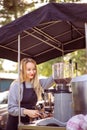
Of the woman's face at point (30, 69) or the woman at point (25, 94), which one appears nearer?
the woman at point (25, 94)

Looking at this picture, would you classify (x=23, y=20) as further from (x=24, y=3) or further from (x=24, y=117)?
(x=24, y=3)

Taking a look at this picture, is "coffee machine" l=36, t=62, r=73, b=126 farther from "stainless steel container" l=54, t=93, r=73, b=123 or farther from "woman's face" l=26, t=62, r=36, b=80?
"woman's face" l=26, t=62, r=36, b=80

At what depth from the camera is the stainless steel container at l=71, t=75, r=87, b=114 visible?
3.74 meters

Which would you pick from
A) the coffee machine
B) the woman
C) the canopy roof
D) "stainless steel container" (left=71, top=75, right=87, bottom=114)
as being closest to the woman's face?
the woman

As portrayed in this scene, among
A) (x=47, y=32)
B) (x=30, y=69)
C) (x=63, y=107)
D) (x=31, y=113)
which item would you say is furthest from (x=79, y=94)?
(x=47, y=32)

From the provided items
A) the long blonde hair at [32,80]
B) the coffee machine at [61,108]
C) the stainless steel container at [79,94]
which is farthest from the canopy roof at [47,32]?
the coffee machine at [61,108]

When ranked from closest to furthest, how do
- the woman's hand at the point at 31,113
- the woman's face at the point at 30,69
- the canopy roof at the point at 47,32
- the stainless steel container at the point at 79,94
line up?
1. the stainless steel container at the point at 79,94
2. the canopy roof at the point at 47,32
3. the woman's hand at the point at 31,113
4. the woman's face at the point at 30,69

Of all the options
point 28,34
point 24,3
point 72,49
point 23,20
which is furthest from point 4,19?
point 23,20

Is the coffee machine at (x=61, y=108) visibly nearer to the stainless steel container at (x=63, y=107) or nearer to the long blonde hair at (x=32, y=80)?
the stainless steel container at (x=63, y=107)

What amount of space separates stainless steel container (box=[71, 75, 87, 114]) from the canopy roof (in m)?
0.65

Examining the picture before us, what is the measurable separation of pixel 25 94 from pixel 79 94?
43.3 inches

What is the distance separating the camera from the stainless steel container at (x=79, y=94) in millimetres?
3736

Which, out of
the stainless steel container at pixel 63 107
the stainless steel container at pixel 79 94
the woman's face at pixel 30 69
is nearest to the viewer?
the stainless steel container at pixel 79 94

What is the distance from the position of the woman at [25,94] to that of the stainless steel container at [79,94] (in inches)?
29.1
